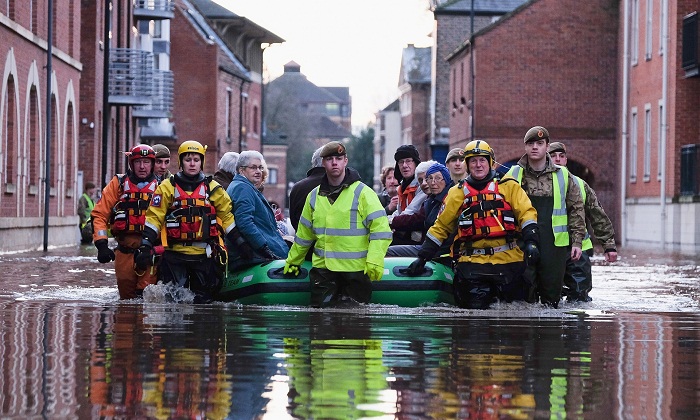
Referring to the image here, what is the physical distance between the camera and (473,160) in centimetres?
1402

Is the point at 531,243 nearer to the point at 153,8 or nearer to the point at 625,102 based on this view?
the point at 625,102

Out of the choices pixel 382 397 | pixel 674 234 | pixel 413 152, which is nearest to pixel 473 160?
pixel 413 152

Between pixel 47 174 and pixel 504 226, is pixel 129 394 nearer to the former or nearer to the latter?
pixel 504 226

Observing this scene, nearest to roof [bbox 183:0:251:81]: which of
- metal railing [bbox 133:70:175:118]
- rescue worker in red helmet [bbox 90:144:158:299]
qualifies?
metal railing [bbox 133:70:175:118]

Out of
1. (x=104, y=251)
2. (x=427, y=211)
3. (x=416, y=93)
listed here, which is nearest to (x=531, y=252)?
(x=427, y=211)

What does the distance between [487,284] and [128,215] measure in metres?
3.62

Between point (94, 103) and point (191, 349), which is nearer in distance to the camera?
point (191, 349)

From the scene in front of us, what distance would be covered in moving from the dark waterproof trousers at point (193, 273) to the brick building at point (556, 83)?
127 feet

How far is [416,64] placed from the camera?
9512 cm

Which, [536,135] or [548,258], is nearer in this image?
[536,135]

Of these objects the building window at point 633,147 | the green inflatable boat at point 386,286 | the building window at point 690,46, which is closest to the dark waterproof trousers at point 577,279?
the green inflatable boat at point 386,286

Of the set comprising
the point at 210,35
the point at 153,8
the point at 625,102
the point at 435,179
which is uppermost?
the point at 210,35

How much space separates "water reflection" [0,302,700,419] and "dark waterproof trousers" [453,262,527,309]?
42 centimetres

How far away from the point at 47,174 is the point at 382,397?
26366mm
